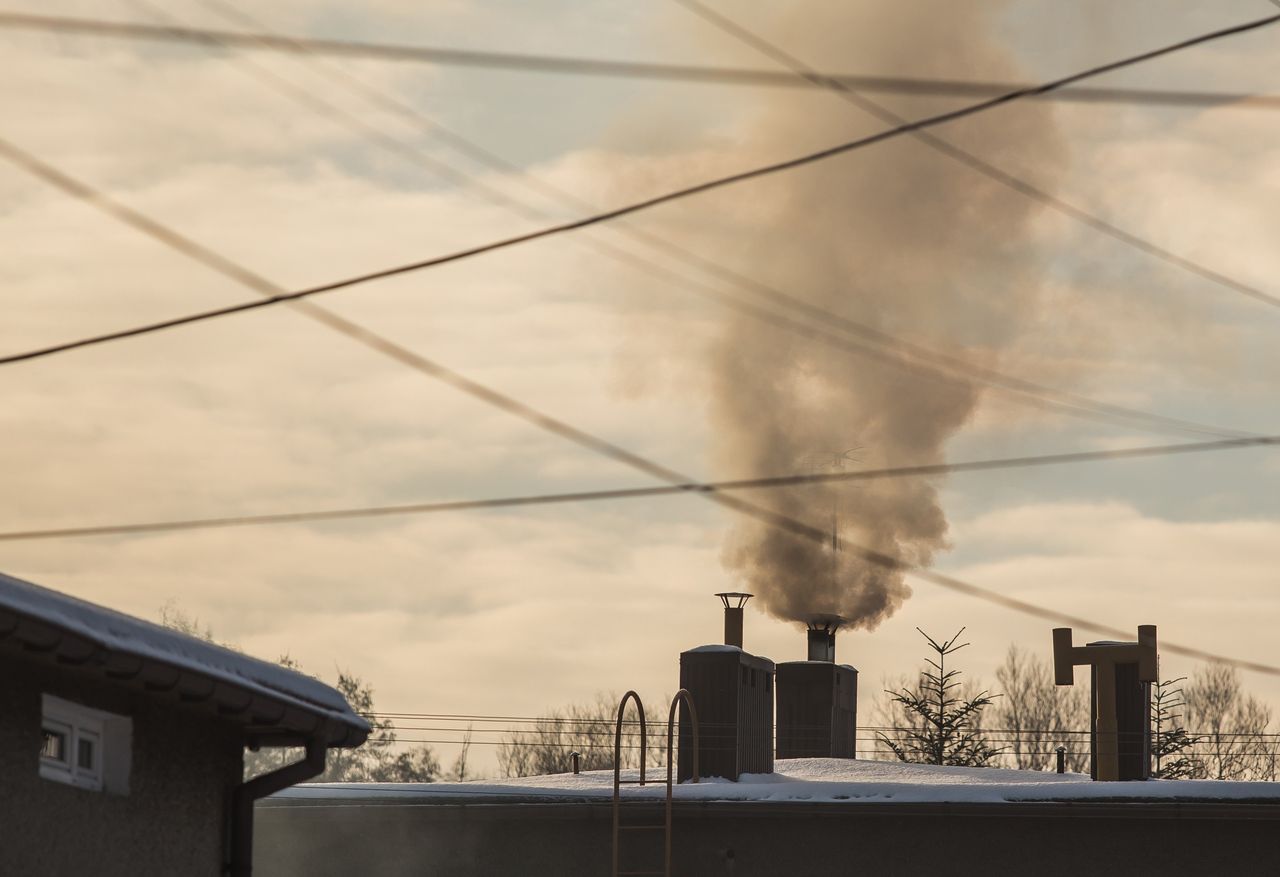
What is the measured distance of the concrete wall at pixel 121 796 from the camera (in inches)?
399

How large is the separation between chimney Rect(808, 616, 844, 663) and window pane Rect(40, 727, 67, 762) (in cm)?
2701

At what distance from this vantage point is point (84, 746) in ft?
36.1

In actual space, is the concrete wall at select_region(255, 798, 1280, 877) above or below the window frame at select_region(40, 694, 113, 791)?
below

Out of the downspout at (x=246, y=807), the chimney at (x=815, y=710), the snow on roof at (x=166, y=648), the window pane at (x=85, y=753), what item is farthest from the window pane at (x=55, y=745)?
the chimney at (x=815, y=710)

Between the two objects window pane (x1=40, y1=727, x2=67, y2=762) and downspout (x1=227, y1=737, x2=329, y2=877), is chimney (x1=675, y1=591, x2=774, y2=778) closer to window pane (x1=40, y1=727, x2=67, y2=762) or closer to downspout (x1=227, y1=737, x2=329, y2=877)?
downspout (x1=227, y1=737, x2=329, y2=877)

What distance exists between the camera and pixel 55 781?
10562 mm

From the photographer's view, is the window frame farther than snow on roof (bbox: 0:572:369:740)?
Yes

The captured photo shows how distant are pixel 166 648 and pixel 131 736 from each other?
2.88 feet

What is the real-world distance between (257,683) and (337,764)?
171ft

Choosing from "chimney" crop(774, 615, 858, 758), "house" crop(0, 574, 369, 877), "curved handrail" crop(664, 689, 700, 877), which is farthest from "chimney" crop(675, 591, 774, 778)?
"house" crop(0, 574, 369, 877)

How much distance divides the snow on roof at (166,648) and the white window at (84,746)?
0.62 m

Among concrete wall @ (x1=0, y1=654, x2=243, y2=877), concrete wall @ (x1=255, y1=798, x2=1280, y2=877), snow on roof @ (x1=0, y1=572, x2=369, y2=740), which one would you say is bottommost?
concrete wall @ (x1=255, y1=798, x2=1280, y2=877)

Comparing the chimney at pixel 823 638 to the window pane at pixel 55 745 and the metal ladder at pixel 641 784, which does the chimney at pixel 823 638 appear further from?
the window pane at pixel 55 745

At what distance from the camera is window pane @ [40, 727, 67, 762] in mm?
10742
